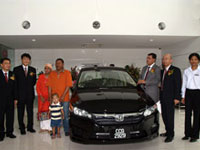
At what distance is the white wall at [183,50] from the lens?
8.38m

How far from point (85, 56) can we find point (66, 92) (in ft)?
26.0

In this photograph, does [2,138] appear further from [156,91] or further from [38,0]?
[38,0]

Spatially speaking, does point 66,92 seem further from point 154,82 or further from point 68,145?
point 154,82

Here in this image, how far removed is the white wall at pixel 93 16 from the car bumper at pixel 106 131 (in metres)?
5.24

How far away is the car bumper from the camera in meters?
2.29

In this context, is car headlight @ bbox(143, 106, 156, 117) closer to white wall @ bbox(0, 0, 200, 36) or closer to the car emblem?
the car emblem

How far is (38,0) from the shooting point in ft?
22.8

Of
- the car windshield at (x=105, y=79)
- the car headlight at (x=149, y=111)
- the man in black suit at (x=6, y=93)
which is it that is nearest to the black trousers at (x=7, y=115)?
the man in black suit at (x=6, y=93)

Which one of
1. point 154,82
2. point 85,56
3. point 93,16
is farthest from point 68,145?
point 85,56

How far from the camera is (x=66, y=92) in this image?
351cm

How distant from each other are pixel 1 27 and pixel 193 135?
7.00 m

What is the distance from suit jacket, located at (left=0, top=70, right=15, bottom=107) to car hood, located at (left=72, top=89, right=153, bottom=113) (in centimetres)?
133

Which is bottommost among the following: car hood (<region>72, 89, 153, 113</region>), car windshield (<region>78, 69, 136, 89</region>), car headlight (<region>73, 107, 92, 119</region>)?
car headlight (<region>73, 107, 92, 119</region>)

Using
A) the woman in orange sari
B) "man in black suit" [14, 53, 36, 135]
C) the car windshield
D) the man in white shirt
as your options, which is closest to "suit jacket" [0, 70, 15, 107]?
"man in black suit" [14, 53, 36, 135]
